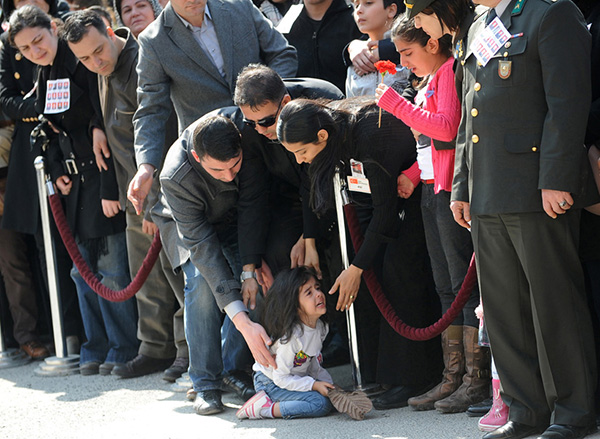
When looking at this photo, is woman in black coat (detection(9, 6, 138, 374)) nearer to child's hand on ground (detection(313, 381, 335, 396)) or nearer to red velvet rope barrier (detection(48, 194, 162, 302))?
red velvet rope barrier (detection(48, 194, 162, 302))

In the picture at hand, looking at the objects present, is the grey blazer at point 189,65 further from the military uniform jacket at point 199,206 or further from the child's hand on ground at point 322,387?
the child's hand on ground at point 322,387

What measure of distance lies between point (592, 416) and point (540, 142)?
0.96 meters

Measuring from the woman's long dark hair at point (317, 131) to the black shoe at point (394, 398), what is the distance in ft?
2.86

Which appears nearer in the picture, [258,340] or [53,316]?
[258,340]

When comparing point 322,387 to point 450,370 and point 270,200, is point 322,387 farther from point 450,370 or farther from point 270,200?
point 270,200

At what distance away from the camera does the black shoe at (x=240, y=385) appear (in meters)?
4.51

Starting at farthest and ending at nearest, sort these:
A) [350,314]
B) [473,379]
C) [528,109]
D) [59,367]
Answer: [59,367], [350,314], [473,379], [528,109]

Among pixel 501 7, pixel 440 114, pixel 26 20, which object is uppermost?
pixel 26 20

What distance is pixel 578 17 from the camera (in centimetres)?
304

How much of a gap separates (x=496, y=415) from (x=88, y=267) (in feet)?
Result: 8.87

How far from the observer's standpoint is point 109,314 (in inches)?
217

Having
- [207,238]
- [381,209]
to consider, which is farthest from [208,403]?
[381,209]

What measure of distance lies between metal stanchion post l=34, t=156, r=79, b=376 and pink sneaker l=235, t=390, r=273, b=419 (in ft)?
5.92

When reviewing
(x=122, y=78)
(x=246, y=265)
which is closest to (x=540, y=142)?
(x=246, y=265)
